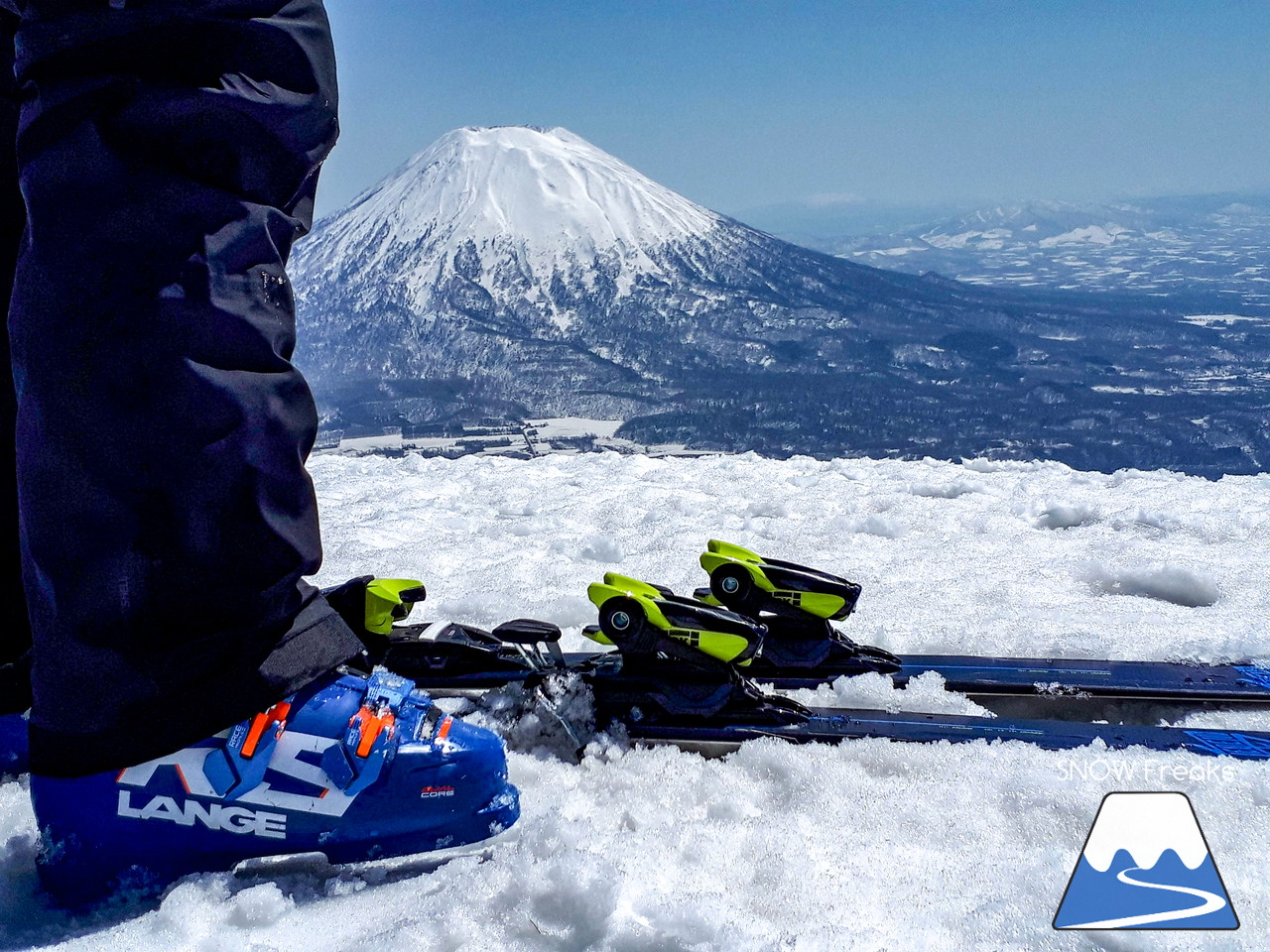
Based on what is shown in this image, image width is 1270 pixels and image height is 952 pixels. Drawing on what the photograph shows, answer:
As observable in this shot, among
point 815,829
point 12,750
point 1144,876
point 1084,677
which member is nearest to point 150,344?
point 12,750

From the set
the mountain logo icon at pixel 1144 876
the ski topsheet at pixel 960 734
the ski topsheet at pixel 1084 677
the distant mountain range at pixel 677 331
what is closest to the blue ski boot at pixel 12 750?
the ski topsheet at pixel 960 734

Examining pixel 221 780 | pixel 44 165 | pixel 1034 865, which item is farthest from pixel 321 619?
pixel 1034 865

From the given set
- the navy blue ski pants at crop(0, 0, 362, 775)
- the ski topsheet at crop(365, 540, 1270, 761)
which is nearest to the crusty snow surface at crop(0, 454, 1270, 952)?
the ski topsheet at crop(365, 540, 1270, 761)

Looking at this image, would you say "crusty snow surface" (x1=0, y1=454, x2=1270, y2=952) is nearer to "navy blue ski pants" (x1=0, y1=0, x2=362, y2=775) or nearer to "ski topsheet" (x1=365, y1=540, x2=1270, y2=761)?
"ski topsheet" (x1=365, y1=540, x2=1270, y2=761)

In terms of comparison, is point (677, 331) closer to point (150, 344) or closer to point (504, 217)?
point (504, 217)

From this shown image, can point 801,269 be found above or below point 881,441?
above

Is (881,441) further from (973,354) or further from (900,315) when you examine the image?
(900,315)

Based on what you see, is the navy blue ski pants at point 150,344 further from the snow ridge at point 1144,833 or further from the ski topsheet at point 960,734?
the snow ridge at point 1144,833
